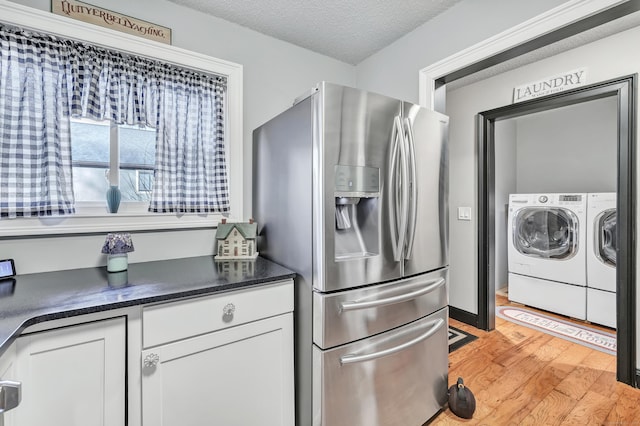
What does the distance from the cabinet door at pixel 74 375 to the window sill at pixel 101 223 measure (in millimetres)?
756


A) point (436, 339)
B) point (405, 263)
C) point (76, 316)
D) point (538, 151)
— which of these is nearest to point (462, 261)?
point (436, 339)

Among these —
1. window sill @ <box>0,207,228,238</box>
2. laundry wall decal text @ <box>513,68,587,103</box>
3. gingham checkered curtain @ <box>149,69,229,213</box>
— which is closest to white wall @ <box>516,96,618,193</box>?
laundry wall decal text @ <box>513,68,587,103</box>

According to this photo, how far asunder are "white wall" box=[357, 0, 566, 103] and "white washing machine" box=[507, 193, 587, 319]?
2.33m

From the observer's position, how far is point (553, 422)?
1.65 metres

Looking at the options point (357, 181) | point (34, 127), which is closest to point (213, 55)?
point (34, 127)

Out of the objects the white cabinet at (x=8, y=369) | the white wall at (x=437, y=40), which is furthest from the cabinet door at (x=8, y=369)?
the white wall at (x=437, y=40)

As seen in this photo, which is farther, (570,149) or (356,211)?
(570,149)

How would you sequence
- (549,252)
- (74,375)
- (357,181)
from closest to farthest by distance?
(74,375) < (357,181) < (549,252)

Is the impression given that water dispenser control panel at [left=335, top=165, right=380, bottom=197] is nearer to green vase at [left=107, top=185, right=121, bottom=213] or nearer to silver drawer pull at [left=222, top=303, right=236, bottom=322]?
silver drawer pull at [left=222, top=303, right=236, bottom=322]

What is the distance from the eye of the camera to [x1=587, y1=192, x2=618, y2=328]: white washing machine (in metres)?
2.78

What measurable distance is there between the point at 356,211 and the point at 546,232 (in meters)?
3.07

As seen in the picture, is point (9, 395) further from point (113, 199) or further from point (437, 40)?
point (437, 40)

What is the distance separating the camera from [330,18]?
1905 mm

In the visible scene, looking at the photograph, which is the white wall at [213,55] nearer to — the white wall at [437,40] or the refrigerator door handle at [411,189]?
the white wall at [437,40]
